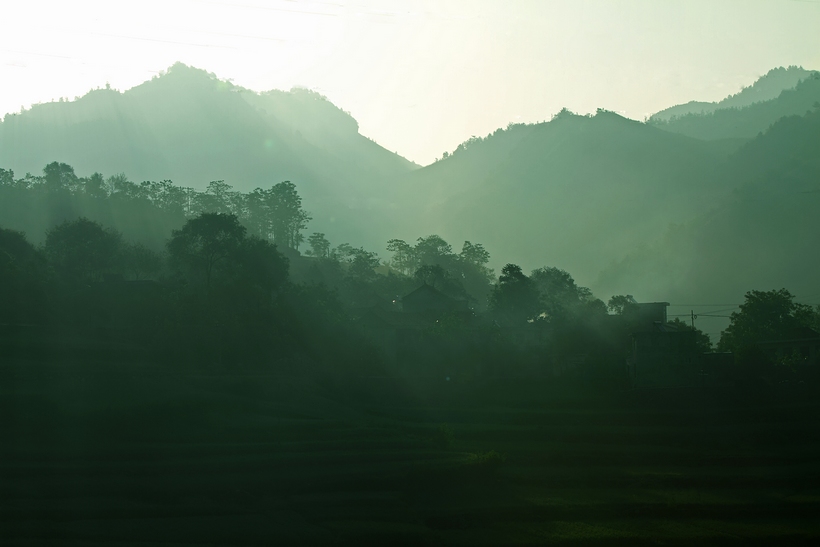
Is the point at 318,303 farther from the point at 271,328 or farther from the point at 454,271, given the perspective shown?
the point at 454,271

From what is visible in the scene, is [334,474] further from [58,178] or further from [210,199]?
[58,178]

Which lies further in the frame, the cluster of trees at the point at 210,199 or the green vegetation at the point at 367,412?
the cluster of trees at the point at 210,199

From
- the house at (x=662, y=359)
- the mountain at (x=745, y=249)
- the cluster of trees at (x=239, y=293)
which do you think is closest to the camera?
the cluster of trees at (x=239, y=293)

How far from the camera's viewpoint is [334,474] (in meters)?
26.7

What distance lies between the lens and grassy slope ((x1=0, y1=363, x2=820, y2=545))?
2230 cm

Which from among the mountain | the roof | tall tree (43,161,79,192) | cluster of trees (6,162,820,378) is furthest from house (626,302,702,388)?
tall tree (43,161,79,192)

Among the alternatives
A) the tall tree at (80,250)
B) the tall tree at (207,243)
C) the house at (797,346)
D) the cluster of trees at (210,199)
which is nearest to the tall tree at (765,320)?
the house at (797,346)

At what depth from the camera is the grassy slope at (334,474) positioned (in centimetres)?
2230

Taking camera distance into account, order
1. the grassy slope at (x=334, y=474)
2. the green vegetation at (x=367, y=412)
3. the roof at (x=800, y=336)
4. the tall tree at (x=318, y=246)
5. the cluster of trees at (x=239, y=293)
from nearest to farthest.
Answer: the grassy slope at (x=334, y=474) → the green vegetation at (x=367, y=412) → the cluster of trees at (x=239, y=293) → the roof at (x=800, y=336) → the tall tree at (x=318, y=246)

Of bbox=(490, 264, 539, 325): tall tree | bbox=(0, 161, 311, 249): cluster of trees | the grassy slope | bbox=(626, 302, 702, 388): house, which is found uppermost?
bbox=(0, 161, 311, 249): cluster of trees

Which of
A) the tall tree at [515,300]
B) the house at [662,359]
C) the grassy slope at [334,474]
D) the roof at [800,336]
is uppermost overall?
the tall tree at [515,300]

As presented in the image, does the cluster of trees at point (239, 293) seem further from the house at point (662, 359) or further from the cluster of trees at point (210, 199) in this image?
the house at point (662, 359)

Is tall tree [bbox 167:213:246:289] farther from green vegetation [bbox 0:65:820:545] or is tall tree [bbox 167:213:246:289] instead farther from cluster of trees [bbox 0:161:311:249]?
cluster of trees [bbox 0:161:311:249]

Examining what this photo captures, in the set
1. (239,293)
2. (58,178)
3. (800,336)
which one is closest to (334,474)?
(239,293)
